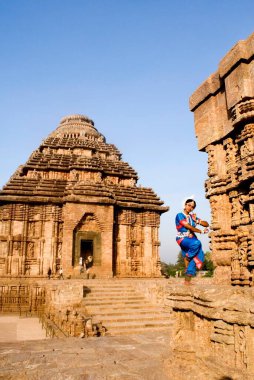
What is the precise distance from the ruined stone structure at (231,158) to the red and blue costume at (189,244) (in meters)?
1.35

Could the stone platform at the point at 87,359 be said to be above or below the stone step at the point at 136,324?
above

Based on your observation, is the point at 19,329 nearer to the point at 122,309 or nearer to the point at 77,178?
the point at 122,309

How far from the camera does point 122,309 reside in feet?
46.5

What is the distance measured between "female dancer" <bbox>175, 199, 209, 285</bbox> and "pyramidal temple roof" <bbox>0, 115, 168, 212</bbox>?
18.0 m

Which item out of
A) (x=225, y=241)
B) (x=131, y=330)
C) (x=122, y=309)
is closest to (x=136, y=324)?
(x=131, y=330)

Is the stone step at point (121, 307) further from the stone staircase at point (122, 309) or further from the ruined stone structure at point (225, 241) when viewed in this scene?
the ruined stone structure at point (225, 241)

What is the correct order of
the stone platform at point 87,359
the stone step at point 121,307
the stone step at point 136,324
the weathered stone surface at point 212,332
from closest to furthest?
1. the weathered stone surface at point 212,332
2. the stone platform at point 87,359
3. the stone step at point 136,324
4. the stone step at point 121,307

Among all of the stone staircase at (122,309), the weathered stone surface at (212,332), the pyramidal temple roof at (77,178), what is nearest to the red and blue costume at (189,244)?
the weathered stone surface at (212,332)

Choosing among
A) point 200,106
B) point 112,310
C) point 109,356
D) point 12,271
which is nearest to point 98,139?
point 12,271

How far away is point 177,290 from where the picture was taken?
5164mm

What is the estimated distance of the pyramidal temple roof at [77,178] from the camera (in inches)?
945

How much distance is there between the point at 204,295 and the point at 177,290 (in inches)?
21.8

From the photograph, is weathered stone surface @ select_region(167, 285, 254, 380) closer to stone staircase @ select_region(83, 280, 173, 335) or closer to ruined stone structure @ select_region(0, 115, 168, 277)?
stone staircase @ select_region(83, 280, 173, 335)

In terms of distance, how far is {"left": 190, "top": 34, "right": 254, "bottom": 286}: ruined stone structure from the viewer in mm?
6754
